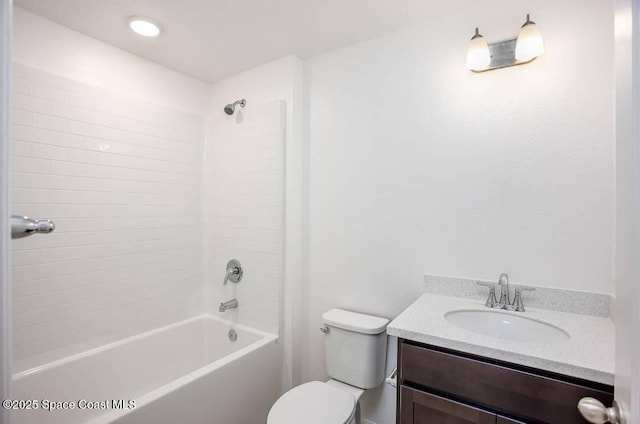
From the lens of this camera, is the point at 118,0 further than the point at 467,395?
Yes

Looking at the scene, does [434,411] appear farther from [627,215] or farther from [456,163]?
[456,163]

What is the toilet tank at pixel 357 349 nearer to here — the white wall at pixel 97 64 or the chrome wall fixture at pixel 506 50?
the chrome wall fixture at pixel 506 50

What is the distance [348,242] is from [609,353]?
1.31 metres

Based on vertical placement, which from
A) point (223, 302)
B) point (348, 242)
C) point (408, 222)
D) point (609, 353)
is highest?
point (408, 222)

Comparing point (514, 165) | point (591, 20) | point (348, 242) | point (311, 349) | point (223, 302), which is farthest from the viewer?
point (223, 302)

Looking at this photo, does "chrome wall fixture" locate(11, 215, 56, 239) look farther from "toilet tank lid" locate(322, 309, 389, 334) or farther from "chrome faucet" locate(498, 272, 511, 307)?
"chrome faucet" locate(498, 272, 511, 307)

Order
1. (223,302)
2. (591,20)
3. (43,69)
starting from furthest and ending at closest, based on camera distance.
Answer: (223,302) → (43,69) → (591,20)

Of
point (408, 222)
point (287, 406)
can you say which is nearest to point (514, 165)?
point (408, 222)

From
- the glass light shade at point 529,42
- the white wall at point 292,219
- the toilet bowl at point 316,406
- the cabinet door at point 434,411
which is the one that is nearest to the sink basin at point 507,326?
the cabinet door at point 434,411

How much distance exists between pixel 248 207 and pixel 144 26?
1279 millimetres

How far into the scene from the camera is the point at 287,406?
1538 millimetres

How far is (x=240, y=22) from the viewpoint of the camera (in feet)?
5.88

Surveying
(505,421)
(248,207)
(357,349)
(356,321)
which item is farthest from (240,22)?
(505,421)

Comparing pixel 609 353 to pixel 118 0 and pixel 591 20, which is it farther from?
pixel 118 0
